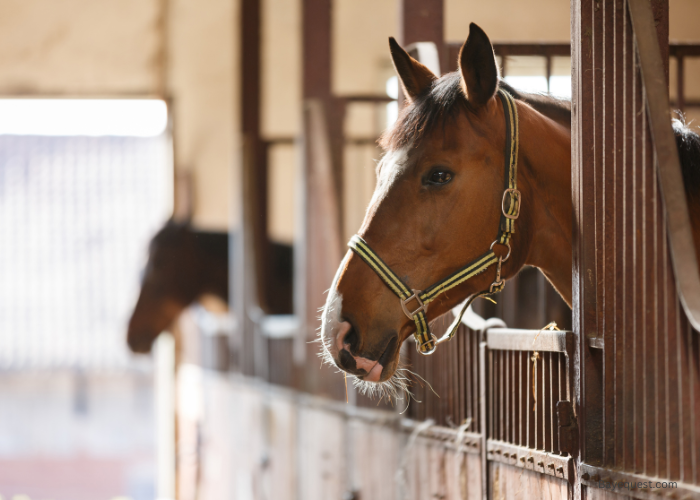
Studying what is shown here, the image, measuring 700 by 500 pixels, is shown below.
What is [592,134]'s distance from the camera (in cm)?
155

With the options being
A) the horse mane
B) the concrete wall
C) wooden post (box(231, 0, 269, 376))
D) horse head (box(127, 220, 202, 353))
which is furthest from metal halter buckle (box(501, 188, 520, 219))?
horse head (box(127, 220, 202, 353))

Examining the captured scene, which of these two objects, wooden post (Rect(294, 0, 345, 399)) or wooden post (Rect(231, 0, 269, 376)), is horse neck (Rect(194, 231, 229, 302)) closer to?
wooden post (Rect(231, 0, 269, 376))

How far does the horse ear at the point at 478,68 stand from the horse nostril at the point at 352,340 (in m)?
0.55

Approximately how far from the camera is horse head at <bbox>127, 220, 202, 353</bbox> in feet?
19.6

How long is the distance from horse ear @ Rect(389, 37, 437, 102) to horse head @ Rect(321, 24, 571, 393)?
0.08 m

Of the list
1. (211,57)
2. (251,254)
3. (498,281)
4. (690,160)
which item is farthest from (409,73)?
(211,57)

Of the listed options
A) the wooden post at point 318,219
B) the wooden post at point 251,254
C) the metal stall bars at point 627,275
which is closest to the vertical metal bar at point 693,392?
the metal stall bars at point 627,275

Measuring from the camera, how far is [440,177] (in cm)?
161

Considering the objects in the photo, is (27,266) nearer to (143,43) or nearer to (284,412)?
(143,43)

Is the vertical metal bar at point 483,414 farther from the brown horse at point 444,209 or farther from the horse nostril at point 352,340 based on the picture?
the horse nostril at point 352,340

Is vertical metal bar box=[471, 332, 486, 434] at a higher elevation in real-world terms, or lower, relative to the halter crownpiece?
lower

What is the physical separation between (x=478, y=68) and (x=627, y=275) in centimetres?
52

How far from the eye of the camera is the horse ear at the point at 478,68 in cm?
155

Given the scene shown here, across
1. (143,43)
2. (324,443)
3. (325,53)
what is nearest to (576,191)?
(324,443)
